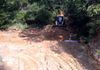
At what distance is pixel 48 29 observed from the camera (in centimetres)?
1183

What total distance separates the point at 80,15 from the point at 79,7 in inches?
15.6

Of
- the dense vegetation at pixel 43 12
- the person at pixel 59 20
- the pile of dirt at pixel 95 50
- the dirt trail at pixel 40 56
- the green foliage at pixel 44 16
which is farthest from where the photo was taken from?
the green foliage at pixel 44 16

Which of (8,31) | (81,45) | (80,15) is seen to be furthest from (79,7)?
(8,31)

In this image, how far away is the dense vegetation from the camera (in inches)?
426

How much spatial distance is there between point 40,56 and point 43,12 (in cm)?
438

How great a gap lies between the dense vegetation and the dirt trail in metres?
1.58

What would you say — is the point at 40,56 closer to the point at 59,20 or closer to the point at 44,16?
the point at 59,20

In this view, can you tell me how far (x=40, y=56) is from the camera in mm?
8406

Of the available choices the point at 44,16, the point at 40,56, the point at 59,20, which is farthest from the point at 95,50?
the point at 44,16

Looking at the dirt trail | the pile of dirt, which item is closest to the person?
the dirt trail

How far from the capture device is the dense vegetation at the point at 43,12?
1081 centimetres

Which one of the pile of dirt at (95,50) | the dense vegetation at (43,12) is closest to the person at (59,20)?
the dense vegetation at (43,12)

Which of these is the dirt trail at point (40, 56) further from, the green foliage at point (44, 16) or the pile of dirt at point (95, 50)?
the green foliage at point (44, 16)

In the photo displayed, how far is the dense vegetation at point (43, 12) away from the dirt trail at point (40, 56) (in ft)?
5.19
